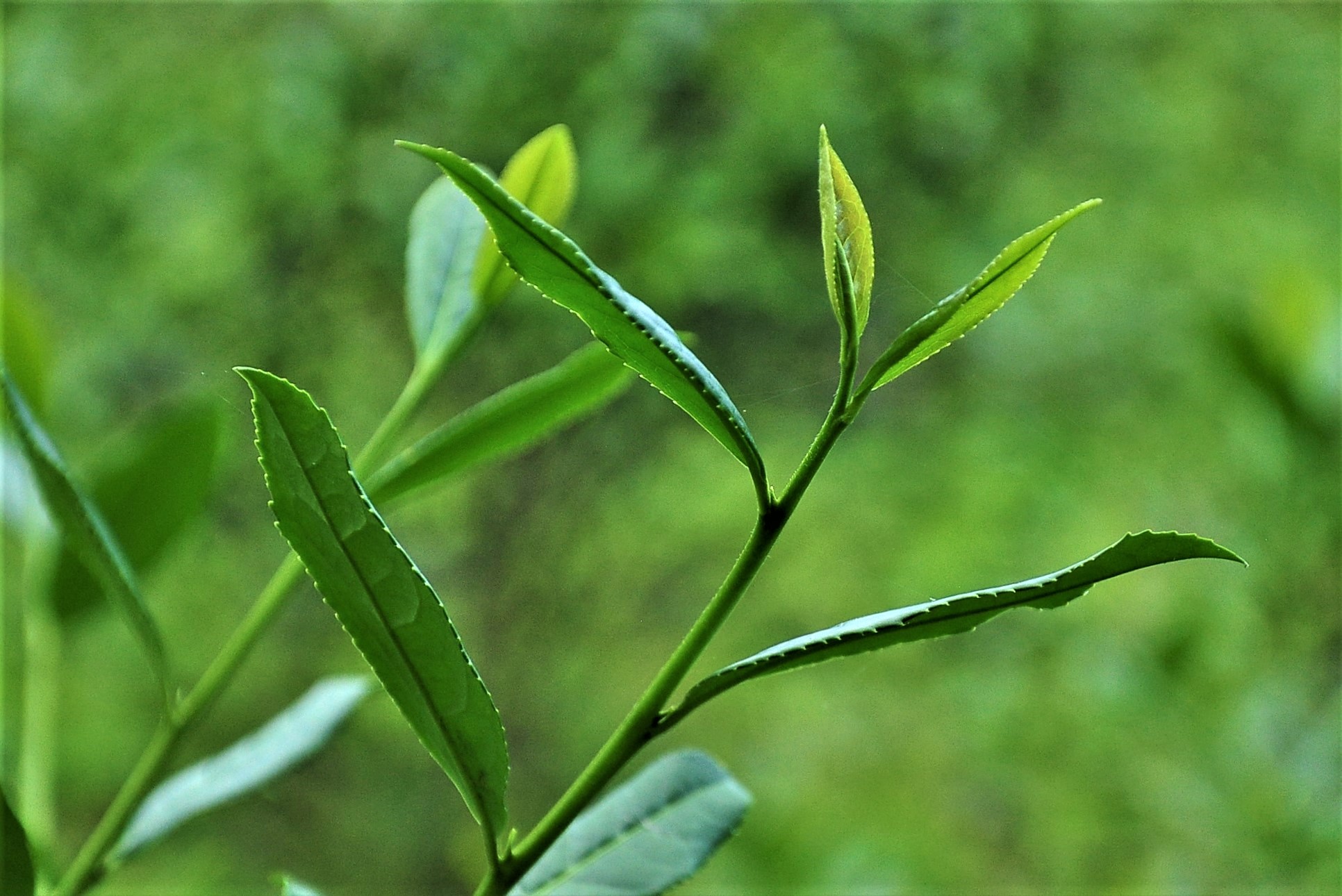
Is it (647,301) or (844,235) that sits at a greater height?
(844,235)

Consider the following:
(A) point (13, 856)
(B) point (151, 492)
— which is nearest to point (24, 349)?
(B) point (151, 492)

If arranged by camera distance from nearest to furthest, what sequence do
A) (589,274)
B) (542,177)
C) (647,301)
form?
1. (589,274)
2. (542,177)
3. (647,301)

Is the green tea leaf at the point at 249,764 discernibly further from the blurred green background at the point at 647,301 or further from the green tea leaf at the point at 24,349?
the blurred green background at the point at 647,301

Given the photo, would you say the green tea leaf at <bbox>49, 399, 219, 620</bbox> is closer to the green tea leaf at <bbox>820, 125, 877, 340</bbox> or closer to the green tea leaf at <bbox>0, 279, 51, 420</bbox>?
the green tea leaf at <bbox>0, 279, 51, 420</bbox>

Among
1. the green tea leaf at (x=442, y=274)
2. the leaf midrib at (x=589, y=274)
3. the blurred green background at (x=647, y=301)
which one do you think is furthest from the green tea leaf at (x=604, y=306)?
the blurred green background at (x=647, y=301)

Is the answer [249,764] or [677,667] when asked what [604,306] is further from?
[249,764]

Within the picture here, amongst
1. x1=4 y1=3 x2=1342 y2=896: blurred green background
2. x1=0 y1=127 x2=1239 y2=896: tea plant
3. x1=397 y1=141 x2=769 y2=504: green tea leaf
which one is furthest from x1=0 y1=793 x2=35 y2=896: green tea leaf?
x1=4 y1=3 x2=1342 y2=896: blurred green background

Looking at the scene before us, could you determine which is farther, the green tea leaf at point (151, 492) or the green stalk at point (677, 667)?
the green tea leaf at point (151, 492)
